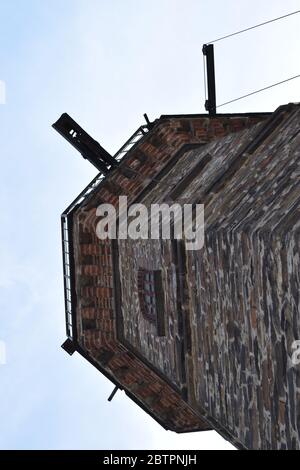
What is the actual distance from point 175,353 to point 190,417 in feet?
20.0

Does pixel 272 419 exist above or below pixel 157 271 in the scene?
below

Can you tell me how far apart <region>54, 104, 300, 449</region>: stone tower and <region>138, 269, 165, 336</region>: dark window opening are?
3 centimetres

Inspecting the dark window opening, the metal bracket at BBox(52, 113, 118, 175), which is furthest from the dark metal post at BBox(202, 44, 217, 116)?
the dark window opening

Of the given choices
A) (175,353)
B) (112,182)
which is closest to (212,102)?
(112,182)

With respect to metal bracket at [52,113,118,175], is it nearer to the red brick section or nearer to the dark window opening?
the red brick section

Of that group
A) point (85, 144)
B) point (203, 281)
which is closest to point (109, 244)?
point (85, 144)

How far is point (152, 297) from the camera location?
15.8 metres

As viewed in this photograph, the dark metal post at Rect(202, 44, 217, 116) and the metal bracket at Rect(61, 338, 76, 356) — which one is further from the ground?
the dark metal post at Rect(202, 44, 217, 116)

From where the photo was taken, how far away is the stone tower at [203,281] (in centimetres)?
954

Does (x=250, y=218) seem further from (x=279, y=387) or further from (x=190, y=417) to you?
(x=190, y=417)

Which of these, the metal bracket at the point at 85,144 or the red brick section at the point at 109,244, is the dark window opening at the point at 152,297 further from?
the metal bracket at the point at 85,144

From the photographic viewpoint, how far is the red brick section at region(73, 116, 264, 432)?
1872 cm

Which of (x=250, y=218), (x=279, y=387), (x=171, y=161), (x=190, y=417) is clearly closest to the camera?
(x=279, y=387)

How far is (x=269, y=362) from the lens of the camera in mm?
9758
